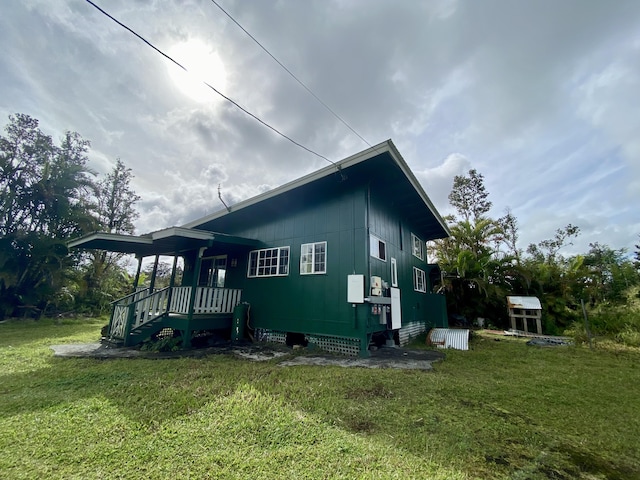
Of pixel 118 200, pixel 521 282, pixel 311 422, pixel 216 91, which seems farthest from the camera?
pixel 118 200

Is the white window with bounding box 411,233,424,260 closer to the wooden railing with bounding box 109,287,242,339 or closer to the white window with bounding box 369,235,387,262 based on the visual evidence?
the white window with bounding box 369,235,387,262

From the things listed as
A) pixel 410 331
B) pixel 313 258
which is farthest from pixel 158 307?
pixel 410 331

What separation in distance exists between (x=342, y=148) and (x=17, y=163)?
54.7 ft

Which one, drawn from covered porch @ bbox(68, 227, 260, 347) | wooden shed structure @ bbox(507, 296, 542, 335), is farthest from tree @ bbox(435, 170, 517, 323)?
covered porch @ bbox(68, 227, 260, 347)

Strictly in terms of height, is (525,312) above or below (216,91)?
below

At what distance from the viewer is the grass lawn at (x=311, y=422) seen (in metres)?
2.16

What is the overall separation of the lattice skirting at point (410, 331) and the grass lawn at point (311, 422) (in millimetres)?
3769

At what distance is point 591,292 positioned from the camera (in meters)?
12.6

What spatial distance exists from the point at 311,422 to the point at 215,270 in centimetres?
840

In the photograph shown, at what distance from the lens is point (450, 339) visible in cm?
830

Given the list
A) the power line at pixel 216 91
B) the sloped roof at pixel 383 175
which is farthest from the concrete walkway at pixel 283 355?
the power line at pixel 216 91

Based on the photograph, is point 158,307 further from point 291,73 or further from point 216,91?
point 291,73

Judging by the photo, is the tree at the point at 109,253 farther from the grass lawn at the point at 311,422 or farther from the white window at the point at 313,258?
the white window at the point at 313,258

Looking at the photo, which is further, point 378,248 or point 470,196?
point 470,196
